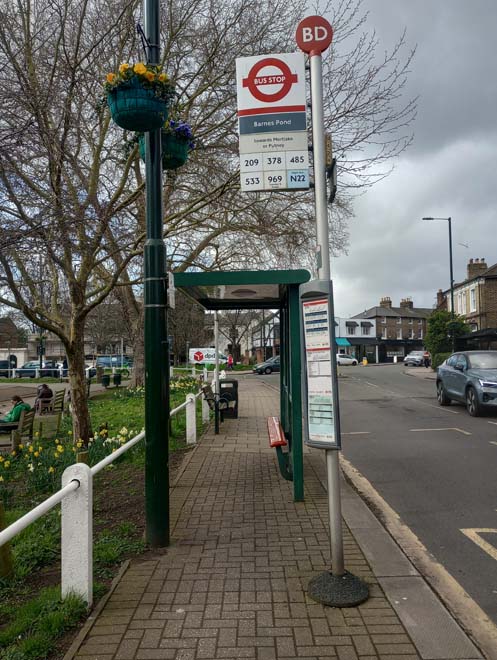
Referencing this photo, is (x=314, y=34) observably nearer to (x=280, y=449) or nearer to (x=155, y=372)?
(x=155, y=372)

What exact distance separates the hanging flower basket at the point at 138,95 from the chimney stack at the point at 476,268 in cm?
4307

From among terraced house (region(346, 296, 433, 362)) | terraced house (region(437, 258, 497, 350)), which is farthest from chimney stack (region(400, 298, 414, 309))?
terraced house (region(437, 258, 497, 350))

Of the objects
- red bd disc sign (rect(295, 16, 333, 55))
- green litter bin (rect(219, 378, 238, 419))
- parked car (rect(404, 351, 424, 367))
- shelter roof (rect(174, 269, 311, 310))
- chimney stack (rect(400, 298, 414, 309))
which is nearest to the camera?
red bd disc sign (rect(295, 16, 333, 55))

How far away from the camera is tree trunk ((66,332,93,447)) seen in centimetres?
1003

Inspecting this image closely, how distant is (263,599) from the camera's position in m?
3.52

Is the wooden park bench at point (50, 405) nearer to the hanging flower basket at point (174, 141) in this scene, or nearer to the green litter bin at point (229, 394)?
the green litter bin at point (229, 394)

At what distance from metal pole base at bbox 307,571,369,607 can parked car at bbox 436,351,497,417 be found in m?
10.2

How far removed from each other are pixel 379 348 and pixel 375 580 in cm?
7249

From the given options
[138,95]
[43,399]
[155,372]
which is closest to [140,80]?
[138,95]

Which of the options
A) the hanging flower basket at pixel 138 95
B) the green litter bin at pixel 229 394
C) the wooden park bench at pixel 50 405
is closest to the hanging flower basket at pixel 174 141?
the hanging flower basket at pixel 138 95

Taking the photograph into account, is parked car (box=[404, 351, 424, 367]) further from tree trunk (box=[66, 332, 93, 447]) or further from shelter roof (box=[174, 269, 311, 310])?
shelter roof (box=[174, 269, 311, 310])

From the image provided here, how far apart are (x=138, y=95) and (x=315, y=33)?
1518mm

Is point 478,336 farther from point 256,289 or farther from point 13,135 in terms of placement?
point 13,135

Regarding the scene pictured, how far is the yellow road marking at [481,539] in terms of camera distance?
4566 millimetres
